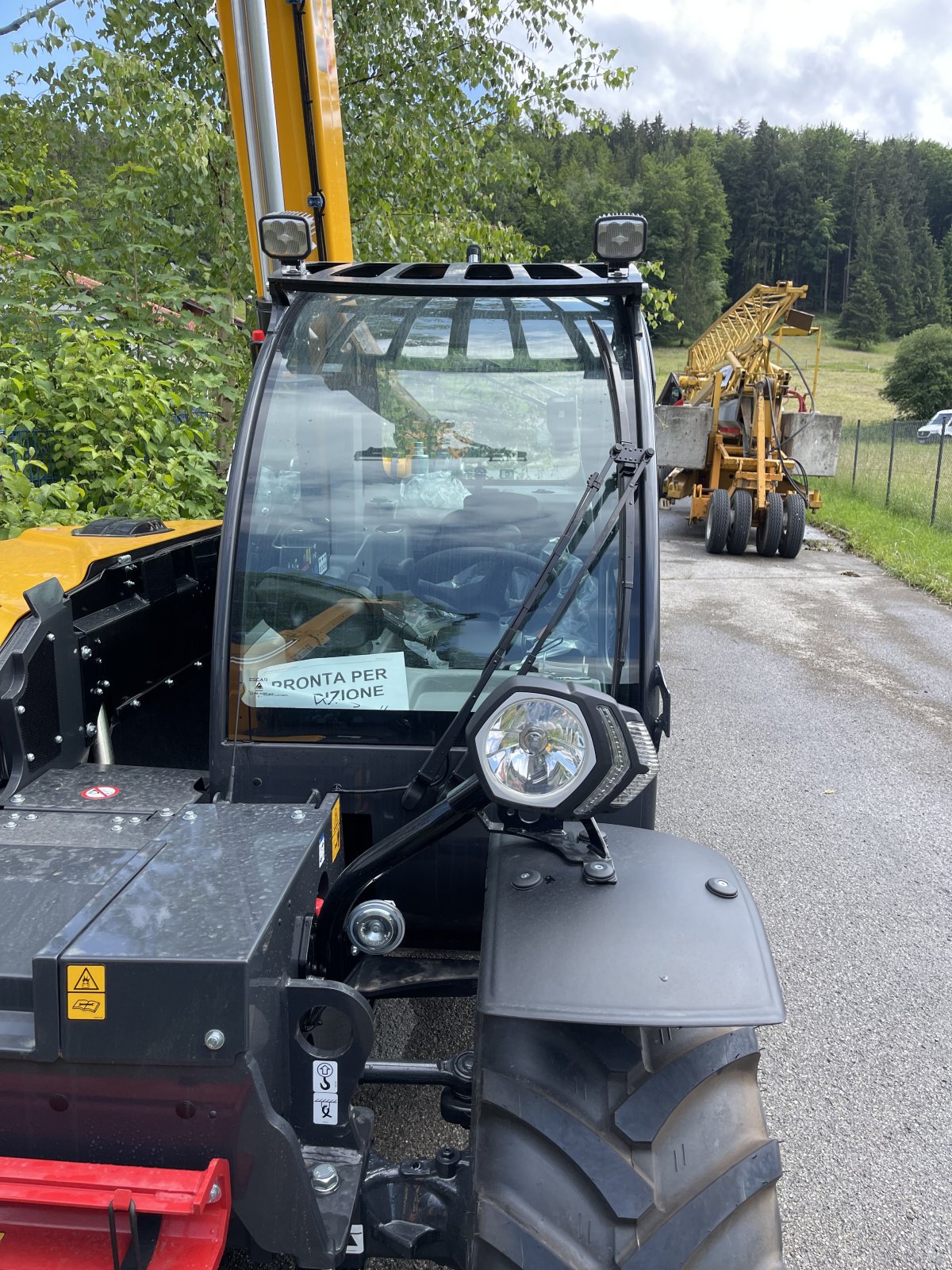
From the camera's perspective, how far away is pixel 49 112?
7.89 meters

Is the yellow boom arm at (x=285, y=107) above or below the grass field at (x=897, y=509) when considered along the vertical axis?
above

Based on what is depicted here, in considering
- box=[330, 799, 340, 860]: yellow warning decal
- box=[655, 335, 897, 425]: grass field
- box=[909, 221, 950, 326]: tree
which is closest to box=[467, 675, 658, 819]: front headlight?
box=[330, 799, 340, 860]: yellow warning decal

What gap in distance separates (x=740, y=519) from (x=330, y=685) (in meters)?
12.4

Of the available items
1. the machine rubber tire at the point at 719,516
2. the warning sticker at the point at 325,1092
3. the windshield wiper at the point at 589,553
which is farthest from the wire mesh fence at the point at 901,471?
the warning sticker at the point at 325,1092

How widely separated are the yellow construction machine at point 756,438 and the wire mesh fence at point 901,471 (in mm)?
1963

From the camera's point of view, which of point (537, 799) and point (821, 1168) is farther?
point (821, 1168)

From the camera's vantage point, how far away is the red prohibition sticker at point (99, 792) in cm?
224

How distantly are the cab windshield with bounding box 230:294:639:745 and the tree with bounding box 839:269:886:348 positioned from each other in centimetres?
8481

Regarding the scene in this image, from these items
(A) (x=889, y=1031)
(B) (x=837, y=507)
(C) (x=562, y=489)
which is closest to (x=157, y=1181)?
(C) (x=562, y=489)

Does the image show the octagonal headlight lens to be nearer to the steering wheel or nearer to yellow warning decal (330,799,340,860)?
yellow warning decal (330,799,340,860)

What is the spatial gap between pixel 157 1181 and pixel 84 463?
475cm

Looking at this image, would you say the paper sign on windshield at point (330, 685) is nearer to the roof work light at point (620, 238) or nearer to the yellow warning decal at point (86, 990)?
the yellow warning decal at point (86, 990)

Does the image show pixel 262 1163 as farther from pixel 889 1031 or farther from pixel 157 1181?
pixel 889 1031

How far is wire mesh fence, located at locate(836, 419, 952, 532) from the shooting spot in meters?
15.8
